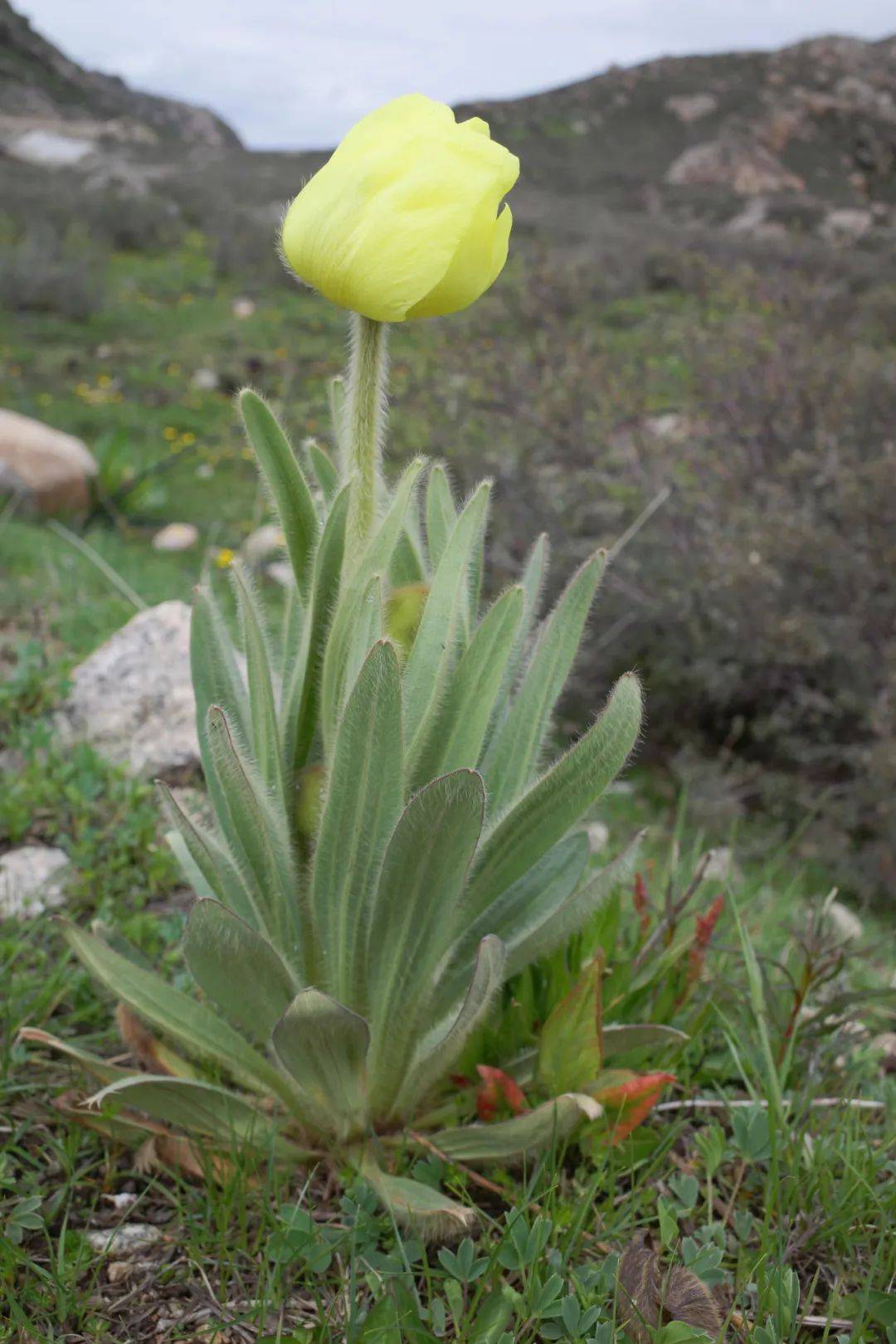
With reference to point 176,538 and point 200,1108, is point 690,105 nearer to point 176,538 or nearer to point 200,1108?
point 176,538

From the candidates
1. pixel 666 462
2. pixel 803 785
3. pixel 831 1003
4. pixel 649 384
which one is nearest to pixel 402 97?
pixel 831 1003

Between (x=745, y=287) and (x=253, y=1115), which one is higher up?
(x=745, y=287)

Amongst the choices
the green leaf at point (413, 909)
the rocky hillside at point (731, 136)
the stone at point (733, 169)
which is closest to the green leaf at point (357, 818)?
the green leaf at point (413, 909)

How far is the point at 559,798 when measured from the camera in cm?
135

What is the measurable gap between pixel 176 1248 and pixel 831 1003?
3.29 feet

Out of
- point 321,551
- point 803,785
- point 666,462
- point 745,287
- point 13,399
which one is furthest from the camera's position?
point 13,399

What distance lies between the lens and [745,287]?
5945 millimetres

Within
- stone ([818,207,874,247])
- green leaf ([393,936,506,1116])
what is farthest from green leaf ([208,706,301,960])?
stone ([818,207,874,247])

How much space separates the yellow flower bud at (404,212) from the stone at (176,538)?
15.8ft

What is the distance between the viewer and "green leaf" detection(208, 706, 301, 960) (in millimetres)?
1258

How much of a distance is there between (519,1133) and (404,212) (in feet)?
3.56

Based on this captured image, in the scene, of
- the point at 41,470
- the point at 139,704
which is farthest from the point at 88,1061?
the point at 41,470

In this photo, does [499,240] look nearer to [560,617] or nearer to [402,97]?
[402,97]

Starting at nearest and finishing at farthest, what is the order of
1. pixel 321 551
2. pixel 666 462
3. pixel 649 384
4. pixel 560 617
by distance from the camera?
pixel 321 551
pixel 560 617
pixel 666 462
pixel 649 384
